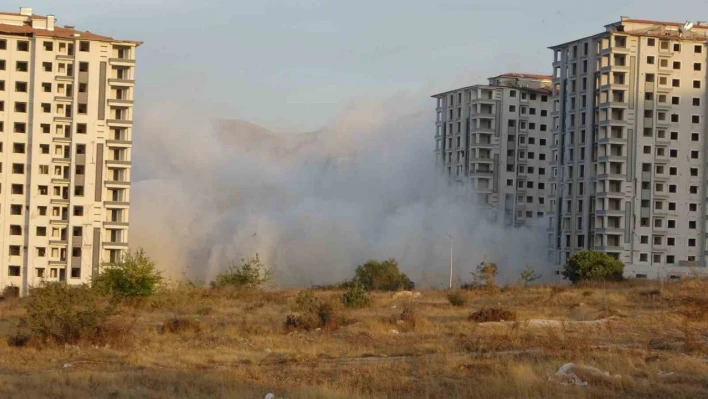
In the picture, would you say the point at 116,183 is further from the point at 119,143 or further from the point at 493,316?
the point at 493,316

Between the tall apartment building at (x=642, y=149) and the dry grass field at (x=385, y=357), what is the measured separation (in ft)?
207

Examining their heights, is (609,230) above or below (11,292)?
above

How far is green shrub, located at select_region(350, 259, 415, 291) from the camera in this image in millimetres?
100562

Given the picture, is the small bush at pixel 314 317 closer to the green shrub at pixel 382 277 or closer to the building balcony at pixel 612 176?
the green shrub at pixel 382 277

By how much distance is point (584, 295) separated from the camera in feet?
198

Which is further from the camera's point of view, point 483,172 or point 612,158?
point 483,172

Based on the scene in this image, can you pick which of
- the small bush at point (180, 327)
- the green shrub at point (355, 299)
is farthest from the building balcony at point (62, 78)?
the small bush at point (180, 327)

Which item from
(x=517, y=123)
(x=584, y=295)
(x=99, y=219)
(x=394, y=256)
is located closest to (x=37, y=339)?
(x=584, y=295)

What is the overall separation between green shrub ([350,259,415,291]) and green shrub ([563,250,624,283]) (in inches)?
572

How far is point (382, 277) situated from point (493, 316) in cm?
5937

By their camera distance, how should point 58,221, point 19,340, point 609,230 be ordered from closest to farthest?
point 19,340, point 58,221, point 609,230

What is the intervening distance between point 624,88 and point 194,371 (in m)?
90.7

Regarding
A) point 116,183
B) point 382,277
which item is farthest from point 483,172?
point 116,183

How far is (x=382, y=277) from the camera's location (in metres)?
102
